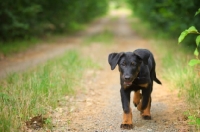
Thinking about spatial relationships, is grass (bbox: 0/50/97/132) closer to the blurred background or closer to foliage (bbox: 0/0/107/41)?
the blurred background

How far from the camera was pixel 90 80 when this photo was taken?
A: 30.4 ft

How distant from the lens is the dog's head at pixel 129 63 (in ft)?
16.1

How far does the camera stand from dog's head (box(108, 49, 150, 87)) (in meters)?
4.89

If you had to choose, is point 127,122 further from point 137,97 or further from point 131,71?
point 137,97

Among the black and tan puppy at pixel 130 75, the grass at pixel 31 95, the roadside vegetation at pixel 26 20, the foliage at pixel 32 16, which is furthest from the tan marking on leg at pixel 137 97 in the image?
the foliage at pixel 32 16

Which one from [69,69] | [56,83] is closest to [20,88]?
[56,83]

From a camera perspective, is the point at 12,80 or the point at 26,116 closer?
the point at 26,116

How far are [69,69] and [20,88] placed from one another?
10.1ft

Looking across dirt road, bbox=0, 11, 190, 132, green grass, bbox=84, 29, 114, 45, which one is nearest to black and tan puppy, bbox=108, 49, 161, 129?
dirt road, bbox=0, 11, 190, 132

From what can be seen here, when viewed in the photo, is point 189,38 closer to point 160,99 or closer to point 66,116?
point 160,99

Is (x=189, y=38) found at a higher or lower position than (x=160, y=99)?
higher

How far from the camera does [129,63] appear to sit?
498cm

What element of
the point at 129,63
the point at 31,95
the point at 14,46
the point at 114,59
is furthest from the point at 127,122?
the point at 14,46

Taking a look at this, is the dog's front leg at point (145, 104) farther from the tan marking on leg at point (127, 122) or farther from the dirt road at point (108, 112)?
the tan marking on leg at point (127, 122)
